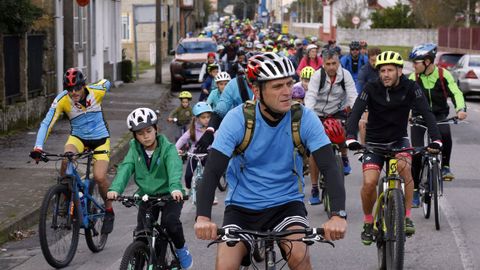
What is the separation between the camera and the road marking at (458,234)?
850 centimetres

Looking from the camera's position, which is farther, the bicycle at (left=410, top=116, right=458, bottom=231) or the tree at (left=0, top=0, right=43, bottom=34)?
the tree at (left=0, top=0, right=43, bottom=34)

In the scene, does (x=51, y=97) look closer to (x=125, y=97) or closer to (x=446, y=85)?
(x=125, y=97)

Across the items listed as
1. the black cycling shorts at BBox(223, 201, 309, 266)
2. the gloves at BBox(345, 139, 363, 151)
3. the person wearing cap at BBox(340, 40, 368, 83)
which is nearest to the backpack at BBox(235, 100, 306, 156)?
the black cycling shorts at BBox(223, 201, 309, 266)

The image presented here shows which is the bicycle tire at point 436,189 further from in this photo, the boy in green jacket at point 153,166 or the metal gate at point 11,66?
the metal gate at point 11,66

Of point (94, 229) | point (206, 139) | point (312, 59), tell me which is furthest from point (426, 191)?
point (312, 59)

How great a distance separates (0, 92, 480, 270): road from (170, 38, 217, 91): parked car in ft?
67.3

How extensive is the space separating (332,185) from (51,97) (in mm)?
17471

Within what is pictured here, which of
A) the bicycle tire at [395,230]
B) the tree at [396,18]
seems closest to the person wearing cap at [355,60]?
the bicycle tire at [395,230]

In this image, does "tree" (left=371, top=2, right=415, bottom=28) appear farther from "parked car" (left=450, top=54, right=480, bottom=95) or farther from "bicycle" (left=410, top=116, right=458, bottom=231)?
"bicycle" (left=410, top=116, right=458, bottom=231)

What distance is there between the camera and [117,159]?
52.8 feet

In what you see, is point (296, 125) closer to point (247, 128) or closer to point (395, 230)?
point (247, 128)

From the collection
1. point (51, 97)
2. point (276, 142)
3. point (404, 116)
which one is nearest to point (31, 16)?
point (51, 97)

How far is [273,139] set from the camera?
211 inches

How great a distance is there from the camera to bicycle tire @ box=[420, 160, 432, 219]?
33.3ft
